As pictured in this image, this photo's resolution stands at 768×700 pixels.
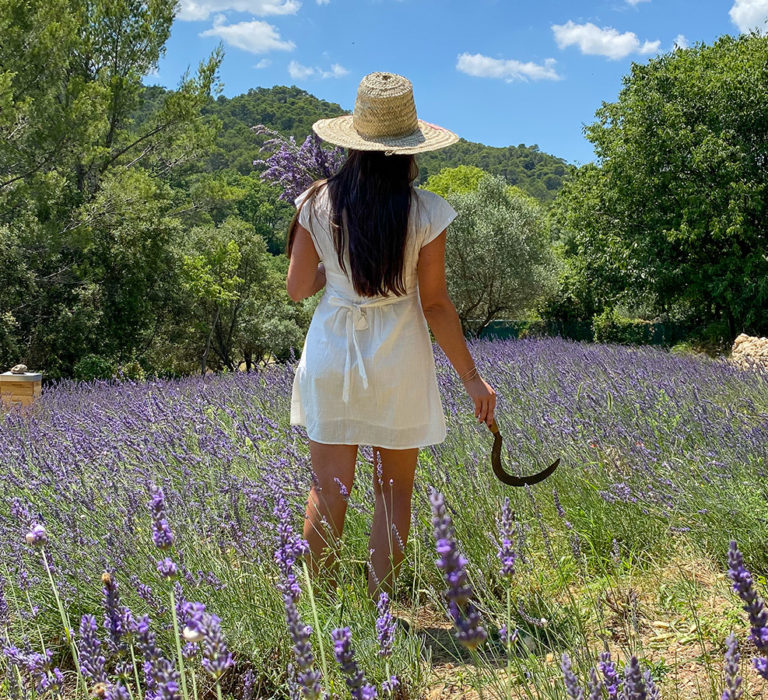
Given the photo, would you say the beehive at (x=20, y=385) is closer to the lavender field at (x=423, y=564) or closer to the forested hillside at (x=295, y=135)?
the lavender field at (x=423, y=564)

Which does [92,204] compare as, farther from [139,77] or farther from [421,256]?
[421,256]

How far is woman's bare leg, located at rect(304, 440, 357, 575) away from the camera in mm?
2367

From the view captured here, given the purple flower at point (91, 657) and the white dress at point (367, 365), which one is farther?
the white dress at point (367, 365)

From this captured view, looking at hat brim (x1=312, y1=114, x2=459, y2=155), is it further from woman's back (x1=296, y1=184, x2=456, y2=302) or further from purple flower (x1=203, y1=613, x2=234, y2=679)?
purple flower (x1=203, y1=613, x2=234, y2=679)

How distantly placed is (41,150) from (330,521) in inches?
590

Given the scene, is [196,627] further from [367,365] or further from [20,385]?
[20,385]

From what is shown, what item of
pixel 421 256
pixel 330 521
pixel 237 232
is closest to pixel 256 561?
pixel 330 521

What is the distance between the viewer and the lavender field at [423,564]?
1.41 meters

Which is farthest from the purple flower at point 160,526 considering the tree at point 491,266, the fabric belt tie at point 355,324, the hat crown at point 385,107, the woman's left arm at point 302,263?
the tree at point 491,266

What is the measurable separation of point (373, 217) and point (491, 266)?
19.5 metres

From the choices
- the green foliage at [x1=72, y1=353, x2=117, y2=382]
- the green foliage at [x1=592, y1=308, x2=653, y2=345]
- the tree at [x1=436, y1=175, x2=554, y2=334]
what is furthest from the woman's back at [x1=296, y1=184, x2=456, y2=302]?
the tree at [x1=436, y1=175, x2=554, y2=334]

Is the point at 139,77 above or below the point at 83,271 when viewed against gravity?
above

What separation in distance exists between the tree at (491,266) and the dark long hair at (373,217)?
18.6 metres

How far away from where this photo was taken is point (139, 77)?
19.7 m
